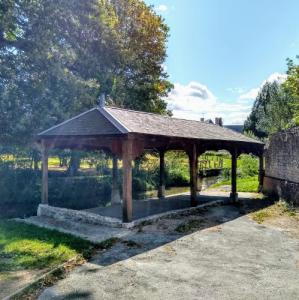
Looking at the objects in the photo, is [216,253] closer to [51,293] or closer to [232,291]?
[232,291]

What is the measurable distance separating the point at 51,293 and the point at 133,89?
16.9m

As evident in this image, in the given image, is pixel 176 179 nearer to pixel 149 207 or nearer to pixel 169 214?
pixel 149 207

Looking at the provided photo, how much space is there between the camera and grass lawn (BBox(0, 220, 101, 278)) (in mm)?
7324

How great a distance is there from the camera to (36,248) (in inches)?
332

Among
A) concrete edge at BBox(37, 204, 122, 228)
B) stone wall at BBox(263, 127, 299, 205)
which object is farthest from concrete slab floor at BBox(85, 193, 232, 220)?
stone wall at BBox(263, 127, 299, 205)

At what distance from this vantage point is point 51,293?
5.95 m

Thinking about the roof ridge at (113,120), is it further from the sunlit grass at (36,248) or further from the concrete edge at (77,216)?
the sunlit grass at (36,248)

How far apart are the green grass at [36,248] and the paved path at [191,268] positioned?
0.63 meters

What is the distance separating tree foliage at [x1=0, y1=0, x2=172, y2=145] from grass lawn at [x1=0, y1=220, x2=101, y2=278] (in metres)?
6.63

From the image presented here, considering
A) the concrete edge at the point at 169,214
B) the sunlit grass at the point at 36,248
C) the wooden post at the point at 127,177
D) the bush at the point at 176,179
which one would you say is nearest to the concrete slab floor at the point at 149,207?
the concrete edge at the point at 169,214

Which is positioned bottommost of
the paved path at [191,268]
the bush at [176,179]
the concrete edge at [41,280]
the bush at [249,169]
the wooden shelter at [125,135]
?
the paved path at [191,268]

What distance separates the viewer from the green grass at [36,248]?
24.1 ft

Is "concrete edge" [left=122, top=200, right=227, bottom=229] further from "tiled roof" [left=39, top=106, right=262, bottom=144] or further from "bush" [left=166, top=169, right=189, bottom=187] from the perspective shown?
"bush" [left=166, top=169, right=189, bottom=187]

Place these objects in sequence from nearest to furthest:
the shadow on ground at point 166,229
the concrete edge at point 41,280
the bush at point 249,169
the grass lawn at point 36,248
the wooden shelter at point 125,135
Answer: the concrete edge at point 41,280 → the grass lawn at point 36,248 → the shadow on ground at point 166,229 → the wooden shelter at point 125,135 → the bush at point 249,169
